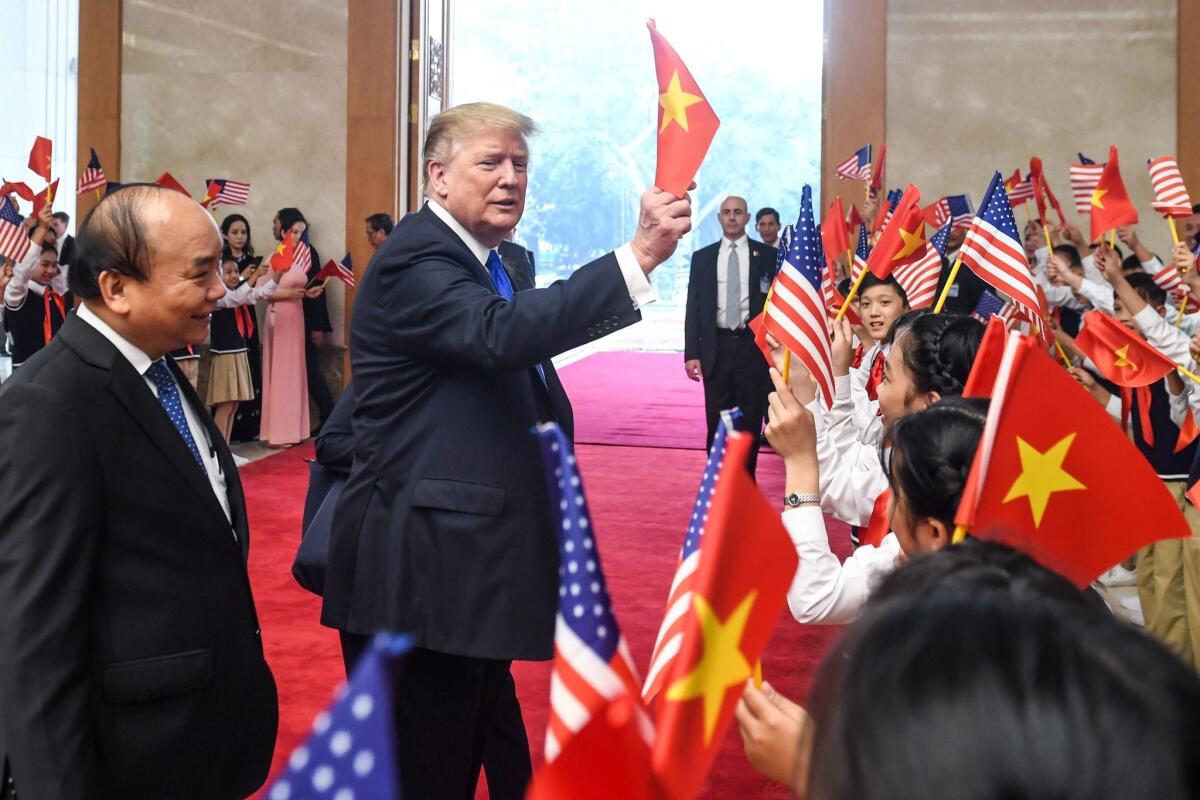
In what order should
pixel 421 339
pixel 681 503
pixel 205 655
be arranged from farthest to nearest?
pixel 681 503 < pixel 421 339 < pixel 205 655

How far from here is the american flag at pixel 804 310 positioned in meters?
2.69

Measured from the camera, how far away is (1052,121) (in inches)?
333

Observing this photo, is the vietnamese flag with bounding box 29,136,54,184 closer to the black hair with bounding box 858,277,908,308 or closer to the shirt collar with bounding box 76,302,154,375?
the black hair with bounding box 858,277,908,308

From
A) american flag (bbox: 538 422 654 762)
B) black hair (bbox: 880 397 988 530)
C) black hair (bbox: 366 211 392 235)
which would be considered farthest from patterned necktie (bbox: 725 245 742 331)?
american flag (bbox: 538 422 654 762)

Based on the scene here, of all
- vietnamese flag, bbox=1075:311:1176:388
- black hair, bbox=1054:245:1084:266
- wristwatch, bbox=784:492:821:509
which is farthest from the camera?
black hair, bbox=1054:245:1084:266

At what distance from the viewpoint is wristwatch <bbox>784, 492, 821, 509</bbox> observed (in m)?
1.89

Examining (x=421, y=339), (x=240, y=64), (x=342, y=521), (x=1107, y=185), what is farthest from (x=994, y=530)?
(x=240, y=64)

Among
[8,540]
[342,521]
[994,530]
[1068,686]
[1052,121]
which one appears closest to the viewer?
[1068,686]

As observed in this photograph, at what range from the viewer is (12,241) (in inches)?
247

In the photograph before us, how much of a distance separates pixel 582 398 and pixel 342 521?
9120 mm

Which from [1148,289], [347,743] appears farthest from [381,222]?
[347,743]

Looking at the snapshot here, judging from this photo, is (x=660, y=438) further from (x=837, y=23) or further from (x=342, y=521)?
(x=342, y=521)

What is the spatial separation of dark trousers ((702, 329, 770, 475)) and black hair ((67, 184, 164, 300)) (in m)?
5.20

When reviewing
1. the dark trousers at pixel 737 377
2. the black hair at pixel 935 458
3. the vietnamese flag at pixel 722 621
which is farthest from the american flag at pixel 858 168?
the vietnamese flag at pixel 722 621
